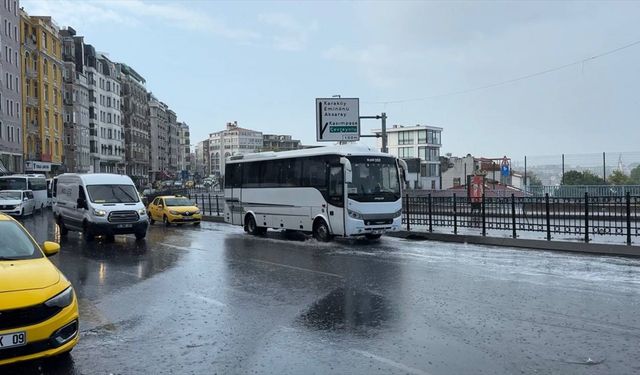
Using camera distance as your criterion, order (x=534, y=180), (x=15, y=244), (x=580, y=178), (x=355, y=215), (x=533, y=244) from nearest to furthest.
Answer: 1. (x=15, y=244)
2. (x=533, y=244)
3. (x=355, y=215)
4. (x=580, y=178)
5. (x=534, y=180)

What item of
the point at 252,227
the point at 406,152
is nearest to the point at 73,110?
the point at 406,152

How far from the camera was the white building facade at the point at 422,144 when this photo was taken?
102938 mm

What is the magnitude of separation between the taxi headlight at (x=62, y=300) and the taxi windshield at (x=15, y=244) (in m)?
1.15

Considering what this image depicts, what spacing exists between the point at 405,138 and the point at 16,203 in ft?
268

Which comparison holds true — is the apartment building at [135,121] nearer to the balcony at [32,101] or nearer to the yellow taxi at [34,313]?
the balcony at [32,101]

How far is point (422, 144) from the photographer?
104 m

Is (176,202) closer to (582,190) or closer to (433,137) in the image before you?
(582,190)

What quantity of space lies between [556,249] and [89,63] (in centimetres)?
9178

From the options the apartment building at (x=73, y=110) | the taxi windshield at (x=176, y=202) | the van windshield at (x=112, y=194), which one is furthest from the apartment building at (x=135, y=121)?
the van windshield at (x=112, y=194)

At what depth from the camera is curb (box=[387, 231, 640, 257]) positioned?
46.4 ft

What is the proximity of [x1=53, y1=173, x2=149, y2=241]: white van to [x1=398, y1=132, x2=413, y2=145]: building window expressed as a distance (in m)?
90.2

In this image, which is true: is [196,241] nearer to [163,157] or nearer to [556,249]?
[556,249]

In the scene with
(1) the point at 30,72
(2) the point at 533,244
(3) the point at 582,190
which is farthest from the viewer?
(1) the point at 30,72

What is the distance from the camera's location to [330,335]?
6.60m
